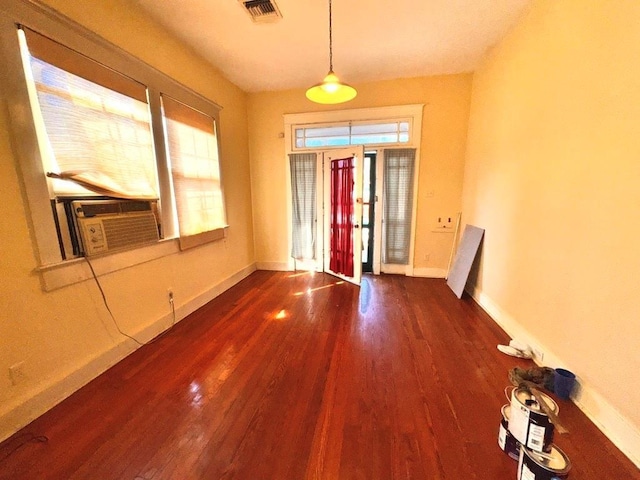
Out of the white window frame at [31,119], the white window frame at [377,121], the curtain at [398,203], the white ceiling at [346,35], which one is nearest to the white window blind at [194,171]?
the white window frame at [31,119]

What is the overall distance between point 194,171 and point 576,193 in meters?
3.40

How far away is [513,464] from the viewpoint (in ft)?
4.11

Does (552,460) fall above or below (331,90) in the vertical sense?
below

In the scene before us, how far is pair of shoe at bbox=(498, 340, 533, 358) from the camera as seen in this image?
6.89 ft

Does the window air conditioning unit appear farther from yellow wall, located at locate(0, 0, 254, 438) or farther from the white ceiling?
the white ceiling

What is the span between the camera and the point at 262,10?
7.61 ft

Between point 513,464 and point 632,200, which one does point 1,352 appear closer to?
point 513,464

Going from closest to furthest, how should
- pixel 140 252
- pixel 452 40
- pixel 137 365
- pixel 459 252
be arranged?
pixel 137 365
pixel 140 252
pixel 452 40
pixel 459 252

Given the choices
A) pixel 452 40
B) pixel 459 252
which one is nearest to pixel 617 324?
pixel 459 252

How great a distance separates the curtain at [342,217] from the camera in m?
3.86

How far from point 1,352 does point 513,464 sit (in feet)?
9.10

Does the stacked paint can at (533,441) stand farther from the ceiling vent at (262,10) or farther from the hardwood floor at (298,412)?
the ceiling vent at (262,10)

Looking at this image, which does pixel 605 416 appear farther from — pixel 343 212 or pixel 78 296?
pixel 78 296

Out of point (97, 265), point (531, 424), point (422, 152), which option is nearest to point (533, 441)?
point (531, 424)
